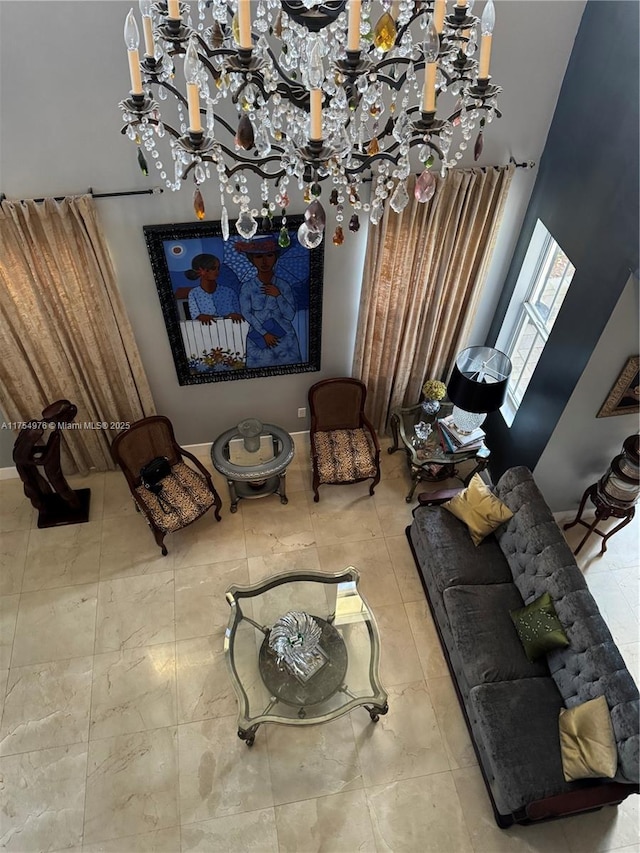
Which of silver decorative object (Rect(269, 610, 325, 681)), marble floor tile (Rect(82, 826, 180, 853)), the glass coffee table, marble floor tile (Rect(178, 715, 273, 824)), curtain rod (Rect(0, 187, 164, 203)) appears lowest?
marble floor tile (Rect(82, 826, 180, 853))

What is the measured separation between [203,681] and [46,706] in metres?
1.09

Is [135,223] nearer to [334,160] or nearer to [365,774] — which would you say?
[334,160]

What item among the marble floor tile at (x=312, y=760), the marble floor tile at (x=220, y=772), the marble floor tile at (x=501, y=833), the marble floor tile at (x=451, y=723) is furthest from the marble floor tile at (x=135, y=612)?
the marble floor tile at (x=501, y=833)

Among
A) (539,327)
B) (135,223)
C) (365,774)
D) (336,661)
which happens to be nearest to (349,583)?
(336,661)

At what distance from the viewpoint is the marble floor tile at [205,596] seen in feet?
16.0

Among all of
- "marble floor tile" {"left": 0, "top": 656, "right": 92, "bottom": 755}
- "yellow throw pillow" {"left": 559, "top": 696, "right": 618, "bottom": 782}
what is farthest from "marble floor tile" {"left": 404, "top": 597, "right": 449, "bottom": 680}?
"marble floor tile" {"left": 0, "top": 656, "right": 92, "bottom": 755}

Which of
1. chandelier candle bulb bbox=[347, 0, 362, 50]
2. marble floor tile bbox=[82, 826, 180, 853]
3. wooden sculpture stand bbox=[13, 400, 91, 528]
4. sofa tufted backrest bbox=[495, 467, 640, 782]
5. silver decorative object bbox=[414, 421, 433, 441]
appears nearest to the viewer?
chandelier candle bulb bbox=[347, 0, 362, 50]

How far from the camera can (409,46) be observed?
2.27 m

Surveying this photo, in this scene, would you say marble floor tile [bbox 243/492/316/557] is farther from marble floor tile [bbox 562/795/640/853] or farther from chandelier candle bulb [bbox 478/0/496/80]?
chandelier candle bulb [bbox 478/0/496/80]

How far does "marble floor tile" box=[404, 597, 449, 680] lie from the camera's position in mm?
4703

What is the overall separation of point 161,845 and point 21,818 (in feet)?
3.00

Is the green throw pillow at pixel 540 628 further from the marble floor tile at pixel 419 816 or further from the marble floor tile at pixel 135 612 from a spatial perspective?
the marble floor tile at pixel 135 612

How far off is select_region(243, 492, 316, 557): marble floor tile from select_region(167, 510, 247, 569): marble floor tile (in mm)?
92

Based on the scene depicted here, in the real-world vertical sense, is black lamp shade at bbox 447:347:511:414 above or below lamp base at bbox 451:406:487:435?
above
